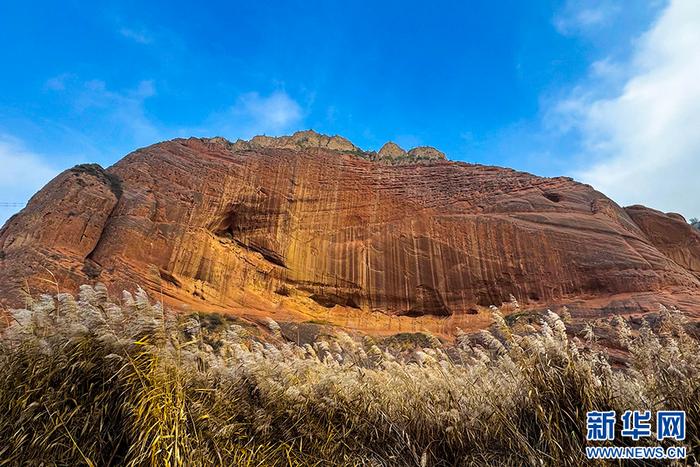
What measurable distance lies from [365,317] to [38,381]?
114ft

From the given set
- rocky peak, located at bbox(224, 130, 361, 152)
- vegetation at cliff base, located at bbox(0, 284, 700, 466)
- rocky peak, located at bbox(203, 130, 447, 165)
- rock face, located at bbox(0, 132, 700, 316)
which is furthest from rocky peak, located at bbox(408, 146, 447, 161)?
vegetation at cliff base, located at bbox(0, 284, 700, 466)

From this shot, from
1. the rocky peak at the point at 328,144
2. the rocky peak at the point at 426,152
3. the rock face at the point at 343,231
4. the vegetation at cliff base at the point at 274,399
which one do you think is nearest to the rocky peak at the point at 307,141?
the rocky peak at the point at 328,144

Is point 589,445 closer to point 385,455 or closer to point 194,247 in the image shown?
point 385,455

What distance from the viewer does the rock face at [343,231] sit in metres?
31.8

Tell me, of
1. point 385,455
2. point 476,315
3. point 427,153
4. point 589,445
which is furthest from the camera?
point 427,153

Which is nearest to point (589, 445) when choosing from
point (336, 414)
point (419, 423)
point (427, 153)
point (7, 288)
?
point (419, 423)

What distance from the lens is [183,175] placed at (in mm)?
37438

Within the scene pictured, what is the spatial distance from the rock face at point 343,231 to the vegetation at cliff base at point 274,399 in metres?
26.3

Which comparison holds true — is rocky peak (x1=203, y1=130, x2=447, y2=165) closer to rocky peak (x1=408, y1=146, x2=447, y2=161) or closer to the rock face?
rocky peak (x1=408, y1=146, x2=447, y2=161)

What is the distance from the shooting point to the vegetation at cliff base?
3.82m

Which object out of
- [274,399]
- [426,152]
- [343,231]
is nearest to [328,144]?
[426,152]

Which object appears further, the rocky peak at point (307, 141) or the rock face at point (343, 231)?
the rocky peak at point (307, 141)

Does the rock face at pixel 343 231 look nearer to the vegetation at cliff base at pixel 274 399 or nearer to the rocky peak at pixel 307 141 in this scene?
the rocky peak at pixel 307 141

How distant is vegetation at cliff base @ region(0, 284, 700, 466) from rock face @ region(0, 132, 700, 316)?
26.3m
